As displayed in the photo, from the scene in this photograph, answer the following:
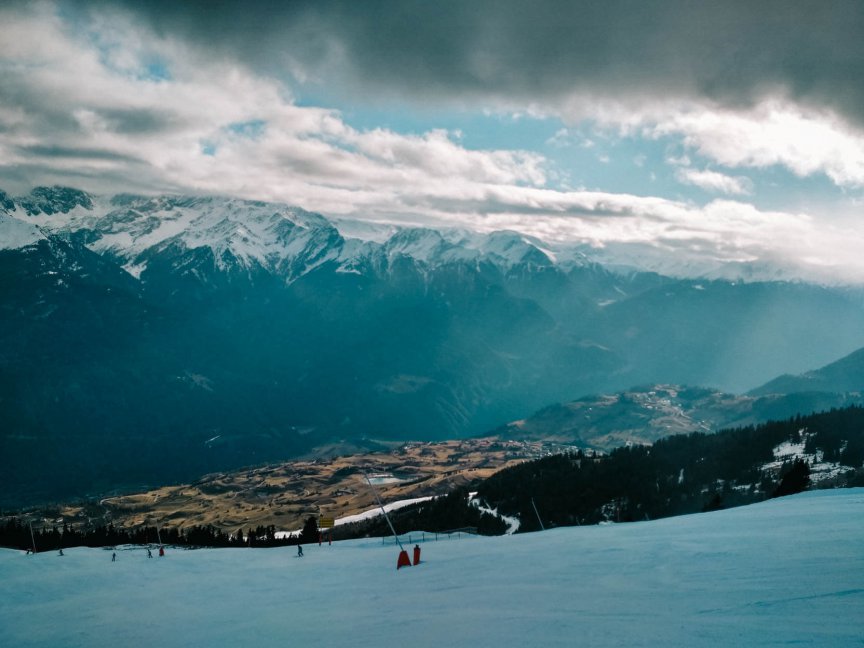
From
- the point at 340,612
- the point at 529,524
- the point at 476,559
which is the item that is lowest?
the point at 529,524

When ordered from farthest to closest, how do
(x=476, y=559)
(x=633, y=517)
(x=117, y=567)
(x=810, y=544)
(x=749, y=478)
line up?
1. (x=749, y=478)
2. (x=633, y=517)
3. (x=117, y=567)
4. (x=476, y=559)
5. (x=810, y=544)

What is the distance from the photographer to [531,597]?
873 inches

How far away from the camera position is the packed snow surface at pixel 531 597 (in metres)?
16.6

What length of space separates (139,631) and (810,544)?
24303mm

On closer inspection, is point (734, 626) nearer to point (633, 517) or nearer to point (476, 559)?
point (476, 559)

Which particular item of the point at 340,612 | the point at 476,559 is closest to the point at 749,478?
the point at 476,559

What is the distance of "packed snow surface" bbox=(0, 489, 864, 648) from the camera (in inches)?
654

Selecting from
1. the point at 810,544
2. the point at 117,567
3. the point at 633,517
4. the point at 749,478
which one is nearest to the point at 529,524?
the point at 633,517

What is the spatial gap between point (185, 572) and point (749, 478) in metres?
191

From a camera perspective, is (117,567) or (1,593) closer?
(1,593)

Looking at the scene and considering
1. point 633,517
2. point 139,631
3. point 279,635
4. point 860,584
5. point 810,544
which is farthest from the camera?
point 633,517

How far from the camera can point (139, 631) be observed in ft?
83.3

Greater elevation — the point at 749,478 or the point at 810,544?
the point at 810,544

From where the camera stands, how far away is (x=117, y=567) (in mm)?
48812
